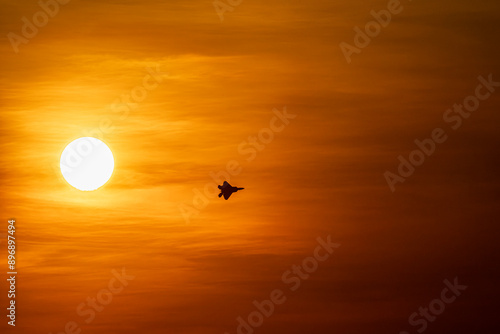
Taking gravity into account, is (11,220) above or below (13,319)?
above

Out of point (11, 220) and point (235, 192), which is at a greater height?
point (11, 220)

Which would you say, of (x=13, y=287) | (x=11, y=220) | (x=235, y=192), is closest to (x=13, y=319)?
(x=13, y=287)

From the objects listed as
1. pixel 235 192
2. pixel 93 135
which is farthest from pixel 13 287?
pixel 235 192

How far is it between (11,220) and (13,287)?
3231 millimetres

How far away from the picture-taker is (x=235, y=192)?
3791 centimetres

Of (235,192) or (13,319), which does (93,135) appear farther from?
(13,319)

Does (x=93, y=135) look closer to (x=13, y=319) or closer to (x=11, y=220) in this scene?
(x=11, y=220)

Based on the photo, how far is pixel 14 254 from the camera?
35.7 meters

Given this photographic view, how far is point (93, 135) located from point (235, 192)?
7415mm

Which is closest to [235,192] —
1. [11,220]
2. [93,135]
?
[93,135]

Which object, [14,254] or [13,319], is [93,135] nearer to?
[14,254]

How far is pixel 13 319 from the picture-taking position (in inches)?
1476

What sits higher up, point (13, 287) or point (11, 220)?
point (11, 220)

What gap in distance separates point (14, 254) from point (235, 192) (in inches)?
428
